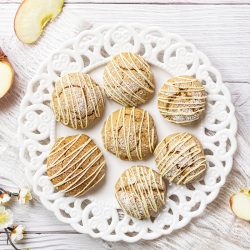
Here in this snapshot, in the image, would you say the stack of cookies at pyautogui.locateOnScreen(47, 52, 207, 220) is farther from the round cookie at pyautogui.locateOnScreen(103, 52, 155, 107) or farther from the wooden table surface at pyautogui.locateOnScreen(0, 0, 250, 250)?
the wooden table surface at pyautogui.locateOnScreen(0, 0, 250, 250)

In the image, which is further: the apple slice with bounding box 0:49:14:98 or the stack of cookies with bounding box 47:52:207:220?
the apple slice with bounding box 0:49:14:98

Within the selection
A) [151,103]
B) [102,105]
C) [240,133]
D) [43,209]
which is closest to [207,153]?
[240,133]

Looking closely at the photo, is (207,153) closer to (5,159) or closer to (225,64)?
(225,64)

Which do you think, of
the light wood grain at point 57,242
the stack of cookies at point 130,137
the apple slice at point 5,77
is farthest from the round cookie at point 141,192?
the apple slice at point 5,77

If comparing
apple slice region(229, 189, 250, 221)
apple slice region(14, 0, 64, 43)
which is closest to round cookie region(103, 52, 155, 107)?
apple slice region(14, 0, 64, 43)

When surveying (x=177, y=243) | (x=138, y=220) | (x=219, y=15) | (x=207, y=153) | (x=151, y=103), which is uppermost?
(x=219, y=15)
